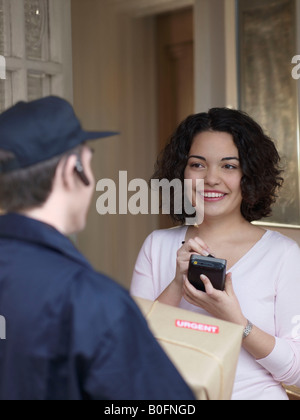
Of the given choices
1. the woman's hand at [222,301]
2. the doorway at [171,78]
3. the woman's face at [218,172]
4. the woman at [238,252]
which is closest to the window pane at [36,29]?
the woman at [238,252]

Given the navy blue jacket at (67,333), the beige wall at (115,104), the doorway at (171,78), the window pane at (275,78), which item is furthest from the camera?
the doorway at (171,78)

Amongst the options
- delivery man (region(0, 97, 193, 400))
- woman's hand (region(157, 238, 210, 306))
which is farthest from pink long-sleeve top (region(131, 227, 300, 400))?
delivery man (region(0, 97, 193, 400))

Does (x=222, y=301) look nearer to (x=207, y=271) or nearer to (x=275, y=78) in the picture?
(x=207, y=271)

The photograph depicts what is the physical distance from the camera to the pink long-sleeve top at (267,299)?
1.37 meters

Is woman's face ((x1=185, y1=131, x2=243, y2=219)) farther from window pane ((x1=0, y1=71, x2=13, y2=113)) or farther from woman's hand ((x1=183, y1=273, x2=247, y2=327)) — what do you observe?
window pane ((x1=0, y1=71, x2=13, y2=113))

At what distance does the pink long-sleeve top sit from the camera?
4.50ft


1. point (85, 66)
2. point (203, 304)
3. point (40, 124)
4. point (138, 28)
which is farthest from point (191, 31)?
point (40, 124)

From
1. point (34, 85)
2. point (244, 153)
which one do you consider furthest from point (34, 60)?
point (244, 153)

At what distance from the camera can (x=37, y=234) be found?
0.75 meters

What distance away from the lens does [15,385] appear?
741 mm

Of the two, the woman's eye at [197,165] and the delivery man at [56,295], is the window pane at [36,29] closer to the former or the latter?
the woman's eye at [197,165]

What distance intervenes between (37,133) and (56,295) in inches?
9.8

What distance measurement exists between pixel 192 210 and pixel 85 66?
2712mm

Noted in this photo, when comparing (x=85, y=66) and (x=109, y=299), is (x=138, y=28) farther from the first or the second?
(x=109, y=299)
